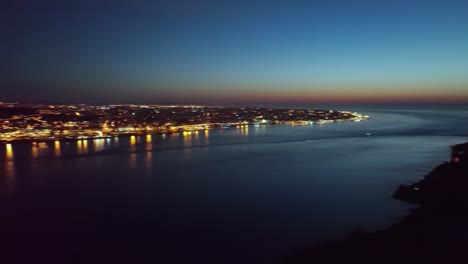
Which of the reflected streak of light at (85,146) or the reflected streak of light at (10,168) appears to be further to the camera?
the reflected streak of light at (85,146)

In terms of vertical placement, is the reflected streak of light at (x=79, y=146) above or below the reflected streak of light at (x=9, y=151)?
below

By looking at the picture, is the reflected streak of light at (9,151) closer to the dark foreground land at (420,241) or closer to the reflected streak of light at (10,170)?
the reflected streak of light at (10,170)

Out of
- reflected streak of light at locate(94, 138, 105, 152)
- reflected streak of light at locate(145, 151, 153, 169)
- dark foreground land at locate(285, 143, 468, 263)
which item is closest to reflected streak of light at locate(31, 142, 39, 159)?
reflected streak of light at locate(94, 138, 105, 152)

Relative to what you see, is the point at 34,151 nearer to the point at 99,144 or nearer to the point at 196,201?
the point at 99,144

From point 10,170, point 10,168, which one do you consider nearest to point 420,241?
point 10,170

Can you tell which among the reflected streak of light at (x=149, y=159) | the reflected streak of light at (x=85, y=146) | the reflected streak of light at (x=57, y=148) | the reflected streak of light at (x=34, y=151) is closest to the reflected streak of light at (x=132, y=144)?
the reflected streak of light at (x=149, y=159)

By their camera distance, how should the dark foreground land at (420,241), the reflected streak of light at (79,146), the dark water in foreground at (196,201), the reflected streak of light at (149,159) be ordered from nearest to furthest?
the dark foreground land at (420,241) < the dark water in foreground at (196,201) < the reflected streak of light at (149,159) < the reflected streak of light at (79,146)

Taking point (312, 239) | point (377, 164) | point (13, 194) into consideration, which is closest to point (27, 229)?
point (13, 194)
